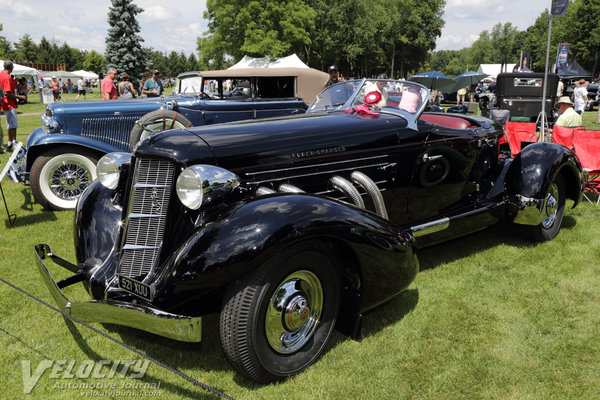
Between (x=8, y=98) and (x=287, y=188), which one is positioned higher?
(x=8, y=98)

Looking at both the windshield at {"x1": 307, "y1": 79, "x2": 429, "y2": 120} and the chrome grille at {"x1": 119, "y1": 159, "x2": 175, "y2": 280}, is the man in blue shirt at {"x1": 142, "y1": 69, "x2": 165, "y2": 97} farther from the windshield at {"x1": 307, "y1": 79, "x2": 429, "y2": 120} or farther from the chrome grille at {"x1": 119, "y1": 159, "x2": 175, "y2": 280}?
the chrome grille at {"x1": 119, "y1": 159, "x2": 175, "y2": 280}

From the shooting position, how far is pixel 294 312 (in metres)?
2.58

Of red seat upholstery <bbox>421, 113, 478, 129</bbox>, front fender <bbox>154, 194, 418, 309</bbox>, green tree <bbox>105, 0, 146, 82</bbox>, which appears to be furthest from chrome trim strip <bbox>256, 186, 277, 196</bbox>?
green tree <bbox>105, 0, 146, 82</bbox>

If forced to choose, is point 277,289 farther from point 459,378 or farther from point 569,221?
point 569,221

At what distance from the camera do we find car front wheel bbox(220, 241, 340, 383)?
7.72 feet

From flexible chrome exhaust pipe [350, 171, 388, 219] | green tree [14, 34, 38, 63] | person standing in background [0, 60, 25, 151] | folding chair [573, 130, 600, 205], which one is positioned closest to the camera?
flexible chrome exhaust pipe [350, 171, 388, 219]

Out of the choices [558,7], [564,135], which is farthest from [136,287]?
[558,7]

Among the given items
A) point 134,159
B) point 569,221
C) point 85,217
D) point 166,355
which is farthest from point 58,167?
point 569,221

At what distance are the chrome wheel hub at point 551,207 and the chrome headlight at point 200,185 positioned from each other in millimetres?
3878

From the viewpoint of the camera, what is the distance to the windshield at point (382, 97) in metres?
4.17

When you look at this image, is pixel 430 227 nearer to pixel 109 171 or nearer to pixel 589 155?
pixel 109 171

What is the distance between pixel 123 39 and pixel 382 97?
121ft

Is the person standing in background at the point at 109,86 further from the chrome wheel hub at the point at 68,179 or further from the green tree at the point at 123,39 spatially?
the green tree at the point at 123,39

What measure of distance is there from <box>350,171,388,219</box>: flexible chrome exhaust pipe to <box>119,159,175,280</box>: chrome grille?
4.98 ft
